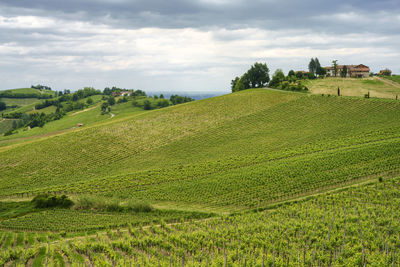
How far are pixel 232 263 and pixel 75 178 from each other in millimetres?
45023

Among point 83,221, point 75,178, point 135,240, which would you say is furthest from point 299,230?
point 75,178

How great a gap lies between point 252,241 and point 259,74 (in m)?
115

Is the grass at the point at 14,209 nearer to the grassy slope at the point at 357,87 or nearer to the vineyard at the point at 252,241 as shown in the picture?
the vineyard at the point at 252,241

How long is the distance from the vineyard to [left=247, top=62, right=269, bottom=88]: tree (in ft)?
330

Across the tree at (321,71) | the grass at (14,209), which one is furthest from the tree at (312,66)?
the grass at (14,209)

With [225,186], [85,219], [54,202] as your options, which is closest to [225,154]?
[225,186]

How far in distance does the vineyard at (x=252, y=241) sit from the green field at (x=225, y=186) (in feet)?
0.53

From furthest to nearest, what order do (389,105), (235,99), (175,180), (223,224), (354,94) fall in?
1. (235,99)
2. (354,94)
3. (389,105)
4. (175,180)
5. (223,224)

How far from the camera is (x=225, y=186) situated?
49.5 meters

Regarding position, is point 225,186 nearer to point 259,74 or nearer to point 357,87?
point 357,87

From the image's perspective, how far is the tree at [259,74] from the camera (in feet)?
446

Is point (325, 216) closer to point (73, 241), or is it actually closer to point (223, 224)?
point (223, 224)

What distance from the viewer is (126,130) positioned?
287ft

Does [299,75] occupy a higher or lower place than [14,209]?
higher
